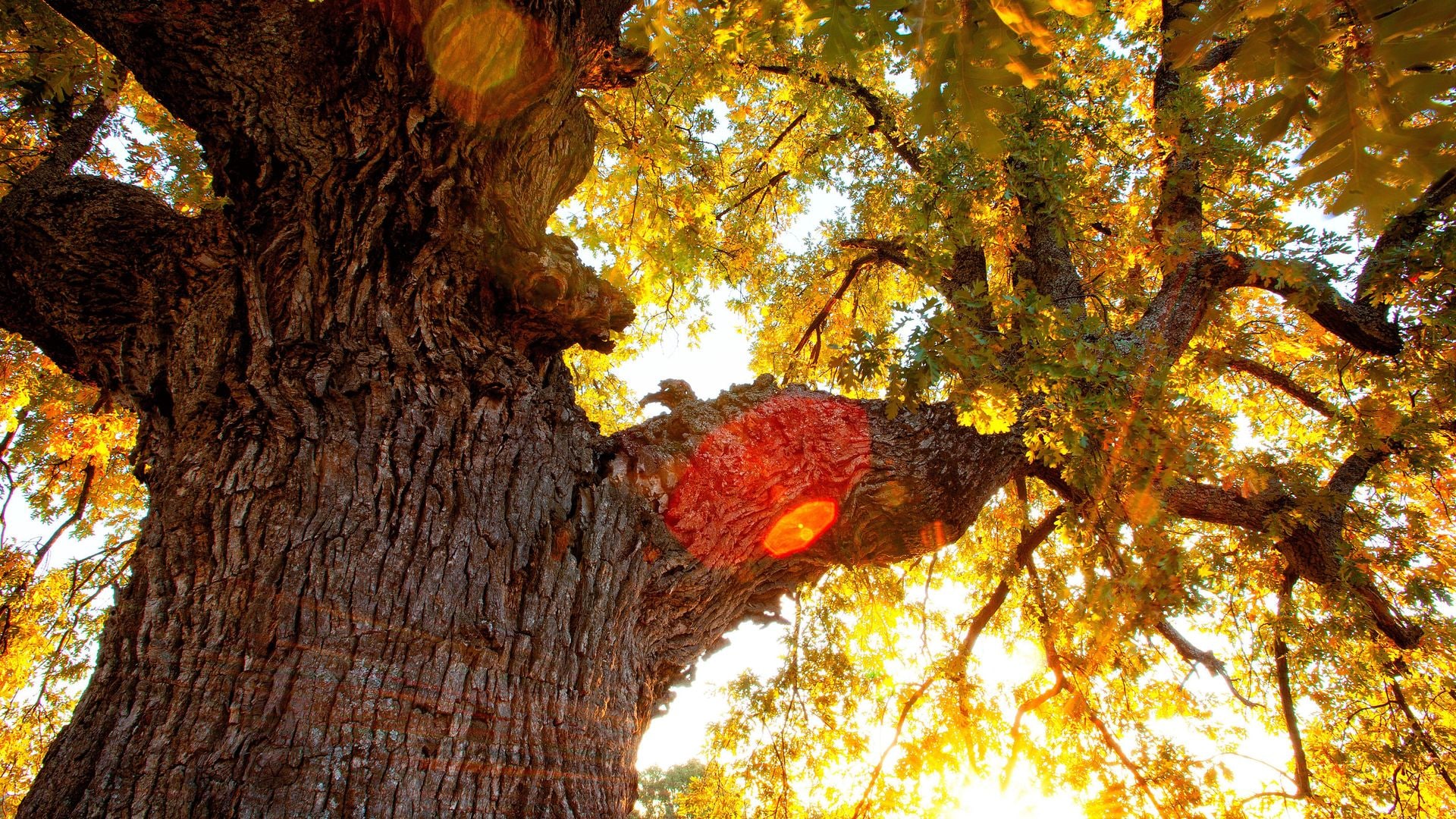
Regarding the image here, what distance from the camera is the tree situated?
1.57m

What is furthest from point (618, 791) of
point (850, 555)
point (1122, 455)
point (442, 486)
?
point (1122, 455)

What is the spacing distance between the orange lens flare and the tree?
0.02 metres

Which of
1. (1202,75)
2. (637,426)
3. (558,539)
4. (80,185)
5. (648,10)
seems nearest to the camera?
(648,10)

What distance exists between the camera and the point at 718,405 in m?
3.17

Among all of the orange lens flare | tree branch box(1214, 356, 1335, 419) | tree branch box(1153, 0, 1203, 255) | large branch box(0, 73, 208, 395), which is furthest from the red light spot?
tree branch box(1214, 356, 1335, 419)

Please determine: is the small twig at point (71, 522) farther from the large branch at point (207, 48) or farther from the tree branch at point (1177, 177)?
the tree branch at point (1177, 177)

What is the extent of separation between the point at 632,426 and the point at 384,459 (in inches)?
52.9

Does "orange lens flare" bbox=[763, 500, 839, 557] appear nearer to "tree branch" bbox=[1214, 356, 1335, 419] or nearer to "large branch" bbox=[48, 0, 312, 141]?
"large branch" bbox=[48, 0, 312, 141]

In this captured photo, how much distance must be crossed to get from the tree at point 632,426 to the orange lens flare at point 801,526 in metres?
0.02

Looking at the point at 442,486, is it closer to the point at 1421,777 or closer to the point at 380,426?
the point at 380,426

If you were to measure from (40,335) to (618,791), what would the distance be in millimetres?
2787

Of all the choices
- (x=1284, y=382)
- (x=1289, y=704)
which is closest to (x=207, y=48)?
(x=1284, y=382)

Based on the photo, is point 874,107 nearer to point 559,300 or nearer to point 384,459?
point 559,300

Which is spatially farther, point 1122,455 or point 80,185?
point 1122,455
